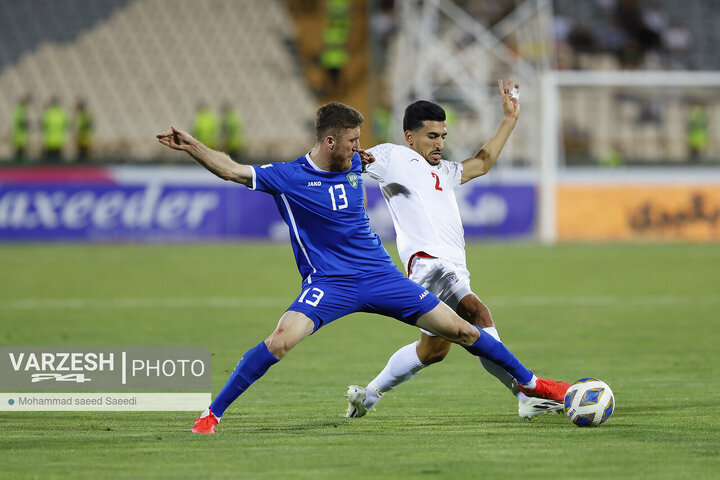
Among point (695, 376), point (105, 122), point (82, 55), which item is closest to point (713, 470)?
point (695, 376)

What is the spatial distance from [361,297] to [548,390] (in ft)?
4.31

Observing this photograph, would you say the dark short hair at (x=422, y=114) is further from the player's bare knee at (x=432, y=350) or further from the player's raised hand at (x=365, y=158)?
the player's bare knee at (x=432, y=350)

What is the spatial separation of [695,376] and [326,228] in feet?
12.4

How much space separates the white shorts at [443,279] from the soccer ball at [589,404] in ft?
3.21

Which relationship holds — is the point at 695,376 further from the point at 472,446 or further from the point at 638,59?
the point at 638,59

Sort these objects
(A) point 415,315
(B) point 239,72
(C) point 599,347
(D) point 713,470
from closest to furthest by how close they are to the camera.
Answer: (D) point 713,470 → (A) point 415,315 → (C) point 599,347 → (B) point 239,72

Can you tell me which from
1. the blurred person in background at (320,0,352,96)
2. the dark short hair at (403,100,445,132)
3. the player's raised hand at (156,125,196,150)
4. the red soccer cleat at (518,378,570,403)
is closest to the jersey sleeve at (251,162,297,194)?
the player's raised hand at (156,125,196,150)

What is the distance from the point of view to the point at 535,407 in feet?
23.1

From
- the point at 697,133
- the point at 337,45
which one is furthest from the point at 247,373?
the point at 337,45

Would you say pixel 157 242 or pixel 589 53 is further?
pixel 589 53

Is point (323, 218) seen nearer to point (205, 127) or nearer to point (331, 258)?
point (331, 258)

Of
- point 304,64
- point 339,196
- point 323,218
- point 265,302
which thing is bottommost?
point 265,302

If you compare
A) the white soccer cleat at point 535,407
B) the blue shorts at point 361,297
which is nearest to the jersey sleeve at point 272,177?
the blue shorts at point 361,297

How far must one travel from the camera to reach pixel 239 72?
33.7m
